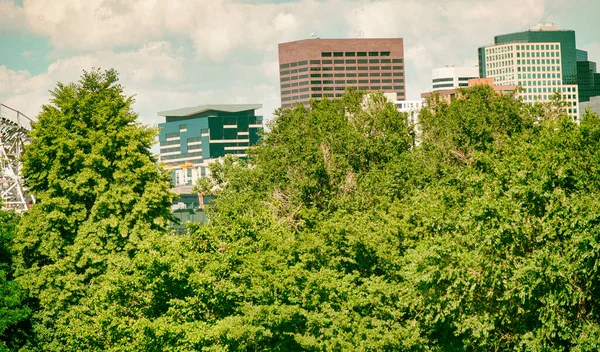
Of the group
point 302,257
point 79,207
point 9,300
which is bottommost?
point 9,300

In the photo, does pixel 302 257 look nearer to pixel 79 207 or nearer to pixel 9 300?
pixel 79 207

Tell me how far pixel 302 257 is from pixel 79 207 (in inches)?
631

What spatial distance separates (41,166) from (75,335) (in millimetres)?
12478

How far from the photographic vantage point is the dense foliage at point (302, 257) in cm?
3544

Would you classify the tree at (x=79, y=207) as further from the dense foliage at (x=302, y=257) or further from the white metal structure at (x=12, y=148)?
the white metal structure at (x=12, y=148)

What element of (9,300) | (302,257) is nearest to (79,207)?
(9,300)

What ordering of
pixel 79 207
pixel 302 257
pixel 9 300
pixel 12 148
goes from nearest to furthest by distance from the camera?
1. pixel 302 257
2. pixel 9 300
3. pixel 79 207
4. pixel 12 148

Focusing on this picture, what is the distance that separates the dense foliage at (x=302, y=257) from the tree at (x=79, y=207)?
0.12 meters

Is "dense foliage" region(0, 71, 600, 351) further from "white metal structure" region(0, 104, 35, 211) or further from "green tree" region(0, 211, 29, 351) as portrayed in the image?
"white metal structure" region(0, 104, 35, 211)

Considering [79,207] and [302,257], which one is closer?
[302,257]

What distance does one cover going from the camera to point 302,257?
151 ft

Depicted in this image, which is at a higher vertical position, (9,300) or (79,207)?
(79,207)

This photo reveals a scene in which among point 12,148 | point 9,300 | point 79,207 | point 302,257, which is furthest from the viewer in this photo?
point 12,148

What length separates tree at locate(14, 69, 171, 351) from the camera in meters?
52.4
